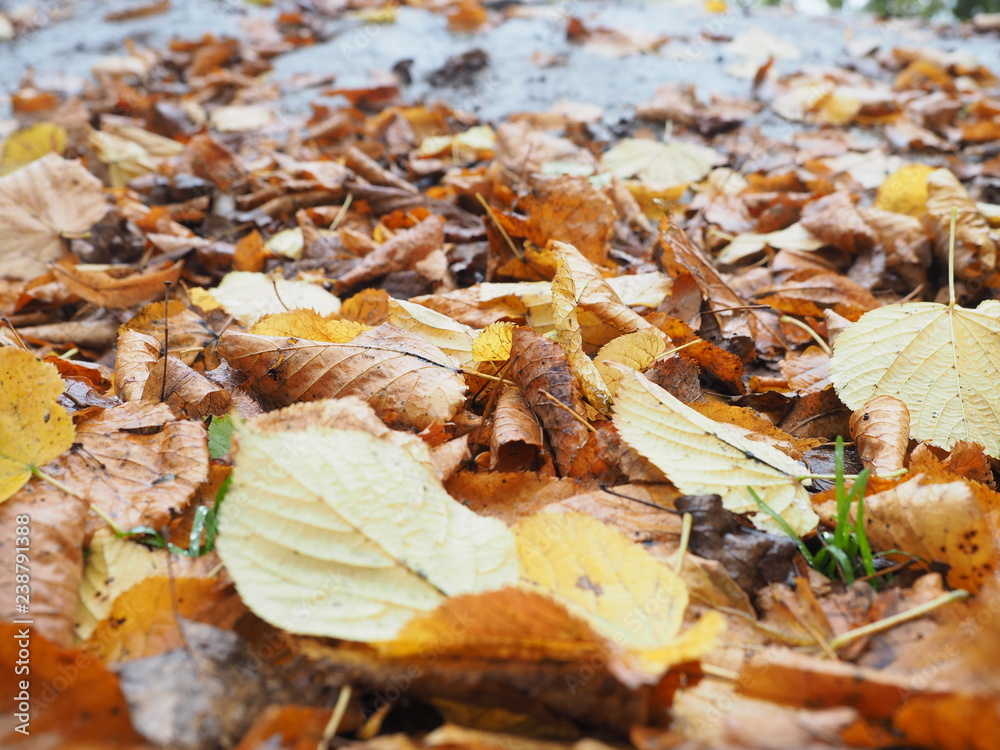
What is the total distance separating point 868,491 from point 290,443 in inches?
36.8

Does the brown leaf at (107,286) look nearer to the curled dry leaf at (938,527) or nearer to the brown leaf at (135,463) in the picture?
the brown leaf at (135,463)

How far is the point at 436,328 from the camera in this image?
1429 mm

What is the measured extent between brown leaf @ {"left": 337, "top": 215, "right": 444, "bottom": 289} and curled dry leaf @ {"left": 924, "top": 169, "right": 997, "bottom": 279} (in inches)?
59.4

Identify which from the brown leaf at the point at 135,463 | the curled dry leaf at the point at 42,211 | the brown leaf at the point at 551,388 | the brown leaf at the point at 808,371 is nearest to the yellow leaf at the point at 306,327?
the brown leaf at the point at 135,463

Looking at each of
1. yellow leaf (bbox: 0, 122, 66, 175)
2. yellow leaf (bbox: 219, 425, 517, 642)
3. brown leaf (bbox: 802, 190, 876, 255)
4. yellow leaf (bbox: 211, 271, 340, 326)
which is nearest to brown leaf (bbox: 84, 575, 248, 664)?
yellow leaf (bbox: 219, 425, 517, 642)

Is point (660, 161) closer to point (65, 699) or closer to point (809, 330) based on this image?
point (809, 330)

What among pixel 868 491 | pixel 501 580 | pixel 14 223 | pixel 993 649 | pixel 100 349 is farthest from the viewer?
pixel 14 223

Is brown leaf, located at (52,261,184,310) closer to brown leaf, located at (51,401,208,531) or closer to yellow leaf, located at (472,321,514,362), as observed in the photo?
brown leaf, located at (51,401,208,531)

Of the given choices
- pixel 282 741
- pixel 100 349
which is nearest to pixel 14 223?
pixel 100 349

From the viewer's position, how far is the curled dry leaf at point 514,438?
1.16 m

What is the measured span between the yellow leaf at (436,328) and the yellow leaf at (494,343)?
6 cm

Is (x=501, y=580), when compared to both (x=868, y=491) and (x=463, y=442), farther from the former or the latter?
(x=868, y=491)

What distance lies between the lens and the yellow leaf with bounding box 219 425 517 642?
772mm

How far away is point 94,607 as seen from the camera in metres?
0.87
